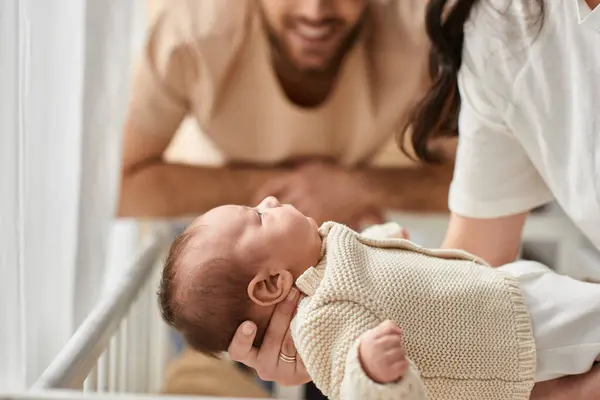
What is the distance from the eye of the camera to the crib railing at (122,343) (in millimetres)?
842

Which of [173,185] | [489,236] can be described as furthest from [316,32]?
[489,236]

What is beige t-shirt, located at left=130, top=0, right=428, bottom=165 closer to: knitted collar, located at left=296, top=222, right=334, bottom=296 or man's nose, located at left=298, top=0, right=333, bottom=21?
man's nose, located at left=298, top=0, right=333, bottom=21

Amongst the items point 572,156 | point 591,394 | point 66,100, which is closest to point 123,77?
point 66,100

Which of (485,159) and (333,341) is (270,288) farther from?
(485,159)

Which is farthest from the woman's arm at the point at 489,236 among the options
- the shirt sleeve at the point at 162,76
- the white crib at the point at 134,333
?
the shirt sleeve at the point at 162,76

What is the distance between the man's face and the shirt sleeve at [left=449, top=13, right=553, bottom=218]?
0.54 meters

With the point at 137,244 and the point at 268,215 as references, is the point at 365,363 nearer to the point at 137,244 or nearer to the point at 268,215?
the point at 268,215

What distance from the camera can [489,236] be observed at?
0.98m

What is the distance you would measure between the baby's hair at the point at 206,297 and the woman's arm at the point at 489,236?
13.6 inches

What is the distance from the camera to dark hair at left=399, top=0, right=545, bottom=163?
0.94 metres

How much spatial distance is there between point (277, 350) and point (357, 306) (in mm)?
107

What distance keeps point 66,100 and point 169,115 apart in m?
0.52

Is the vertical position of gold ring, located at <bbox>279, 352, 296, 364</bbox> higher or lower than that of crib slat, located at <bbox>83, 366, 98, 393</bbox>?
higher

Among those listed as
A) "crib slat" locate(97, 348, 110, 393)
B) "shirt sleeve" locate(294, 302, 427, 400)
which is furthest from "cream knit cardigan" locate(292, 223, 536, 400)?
"crib slat" locate(97, 348, 110, 393)
